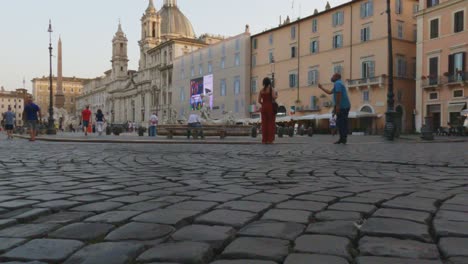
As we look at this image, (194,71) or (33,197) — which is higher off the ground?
(194,71)

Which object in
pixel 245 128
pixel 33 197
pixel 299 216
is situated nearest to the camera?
pixel 299 216

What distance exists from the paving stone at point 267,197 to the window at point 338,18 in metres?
46.4

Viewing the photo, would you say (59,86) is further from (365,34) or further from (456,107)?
(456,107)

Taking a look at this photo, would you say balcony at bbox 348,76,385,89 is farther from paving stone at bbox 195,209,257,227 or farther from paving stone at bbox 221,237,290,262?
paving stone at bbox 221,237,290,262

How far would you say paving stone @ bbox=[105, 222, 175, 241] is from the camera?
Answer: 2.21m

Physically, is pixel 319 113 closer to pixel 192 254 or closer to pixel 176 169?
pixel 176 169

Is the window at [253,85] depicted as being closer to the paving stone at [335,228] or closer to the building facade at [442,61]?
the building facade at [442,61]

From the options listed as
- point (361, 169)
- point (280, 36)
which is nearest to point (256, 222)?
point (361, 169)

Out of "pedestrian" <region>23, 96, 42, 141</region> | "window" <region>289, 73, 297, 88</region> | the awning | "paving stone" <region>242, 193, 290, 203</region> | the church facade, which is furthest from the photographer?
the church facade

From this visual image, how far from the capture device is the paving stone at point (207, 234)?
2129mm

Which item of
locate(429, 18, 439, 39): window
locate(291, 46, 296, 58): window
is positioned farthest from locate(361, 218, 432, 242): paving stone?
locate(291, 46, 296, 58): window

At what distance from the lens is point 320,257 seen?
1.87 metres

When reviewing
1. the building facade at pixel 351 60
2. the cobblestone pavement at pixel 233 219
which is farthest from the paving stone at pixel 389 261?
the building facade at pixel 351 60

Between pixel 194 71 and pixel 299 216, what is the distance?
7241 cm
